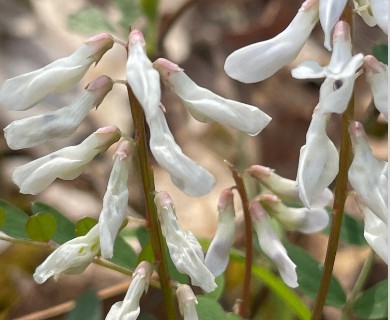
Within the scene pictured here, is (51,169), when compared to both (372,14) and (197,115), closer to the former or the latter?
(197,115)

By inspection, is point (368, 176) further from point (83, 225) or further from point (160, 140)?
point (83, 225)

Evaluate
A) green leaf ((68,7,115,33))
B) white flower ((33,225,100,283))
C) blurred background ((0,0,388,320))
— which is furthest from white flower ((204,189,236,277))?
green leaf ((68,7,115,33))

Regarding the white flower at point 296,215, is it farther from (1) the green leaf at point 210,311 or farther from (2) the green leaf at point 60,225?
(2) the green leaf at point 60,225

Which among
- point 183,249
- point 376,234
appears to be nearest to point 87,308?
point 183,249

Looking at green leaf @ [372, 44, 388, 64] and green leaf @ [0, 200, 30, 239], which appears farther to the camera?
green leaf @ [372, 44, 388, 64]

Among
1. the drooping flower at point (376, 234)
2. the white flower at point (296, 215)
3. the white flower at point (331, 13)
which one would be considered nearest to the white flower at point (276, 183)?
the white flower at point (296, 215)

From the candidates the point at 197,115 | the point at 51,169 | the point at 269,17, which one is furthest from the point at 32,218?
the point at 269,17

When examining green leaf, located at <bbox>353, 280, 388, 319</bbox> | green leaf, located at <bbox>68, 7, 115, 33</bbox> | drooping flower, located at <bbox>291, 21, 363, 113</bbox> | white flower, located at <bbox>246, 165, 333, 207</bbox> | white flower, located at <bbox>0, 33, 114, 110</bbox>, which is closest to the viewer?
drooping flower, located at <bbox>291, 21, 363, 113</bbox>

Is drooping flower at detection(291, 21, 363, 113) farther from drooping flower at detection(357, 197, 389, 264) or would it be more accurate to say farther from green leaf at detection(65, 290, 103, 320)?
green leaf at detection(65, 290, 103, 320)
